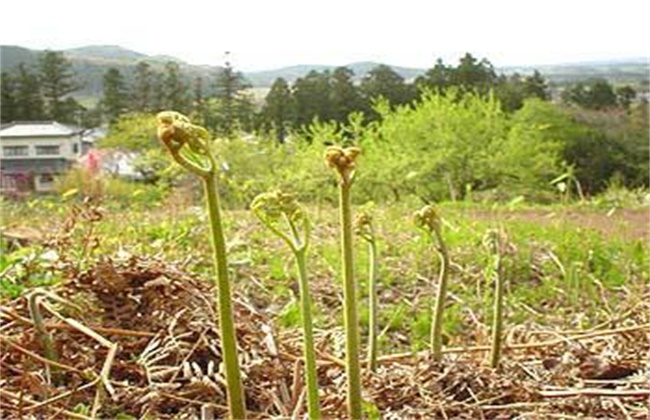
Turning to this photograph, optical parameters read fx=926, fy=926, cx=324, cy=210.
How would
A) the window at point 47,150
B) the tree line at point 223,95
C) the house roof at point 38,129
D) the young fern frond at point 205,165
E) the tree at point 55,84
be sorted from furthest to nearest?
the tree at point 55,84 < the window at point 47,150 < the tree line at point 223,95 < the house roof at point 38,129 < the young fern frond at point 205,165

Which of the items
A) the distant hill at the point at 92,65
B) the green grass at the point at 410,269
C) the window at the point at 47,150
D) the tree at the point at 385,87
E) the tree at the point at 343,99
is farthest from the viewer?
the tree at the point at 343,99

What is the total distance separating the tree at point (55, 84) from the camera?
4551mm

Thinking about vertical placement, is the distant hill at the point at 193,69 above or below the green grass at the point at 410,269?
above

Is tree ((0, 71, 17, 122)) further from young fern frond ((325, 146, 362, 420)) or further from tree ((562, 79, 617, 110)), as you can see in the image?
young fern frond ((325, 146, 362, 420))

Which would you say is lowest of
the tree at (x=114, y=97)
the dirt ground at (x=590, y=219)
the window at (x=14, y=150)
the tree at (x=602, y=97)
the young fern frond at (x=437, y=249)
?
the dirt ground at (x=590, y=219)

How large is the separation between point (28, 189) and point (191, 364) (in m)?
4.14

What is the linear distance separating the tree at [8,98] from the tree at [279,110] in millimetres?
1202

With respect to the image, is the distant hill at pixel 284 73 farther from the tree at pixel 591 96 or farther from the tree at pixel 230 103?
the tree at pixel 591 96

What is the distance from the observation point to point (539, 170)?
8.05 metres

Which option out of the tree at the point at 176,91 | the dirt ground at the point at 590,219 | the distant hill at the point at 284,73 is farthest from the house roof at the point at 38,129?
the dirt ground at the point at 590,219

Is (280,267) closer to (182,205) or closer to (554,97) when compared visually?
(182,205)

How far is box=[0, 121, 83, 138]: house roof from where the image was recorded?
11.3ft

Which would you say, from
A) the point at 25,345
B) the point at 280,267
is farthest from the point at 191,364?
the point at 280,267

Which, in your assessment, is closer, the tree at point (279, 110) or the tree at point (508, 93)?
the tree at point (279, 110)
